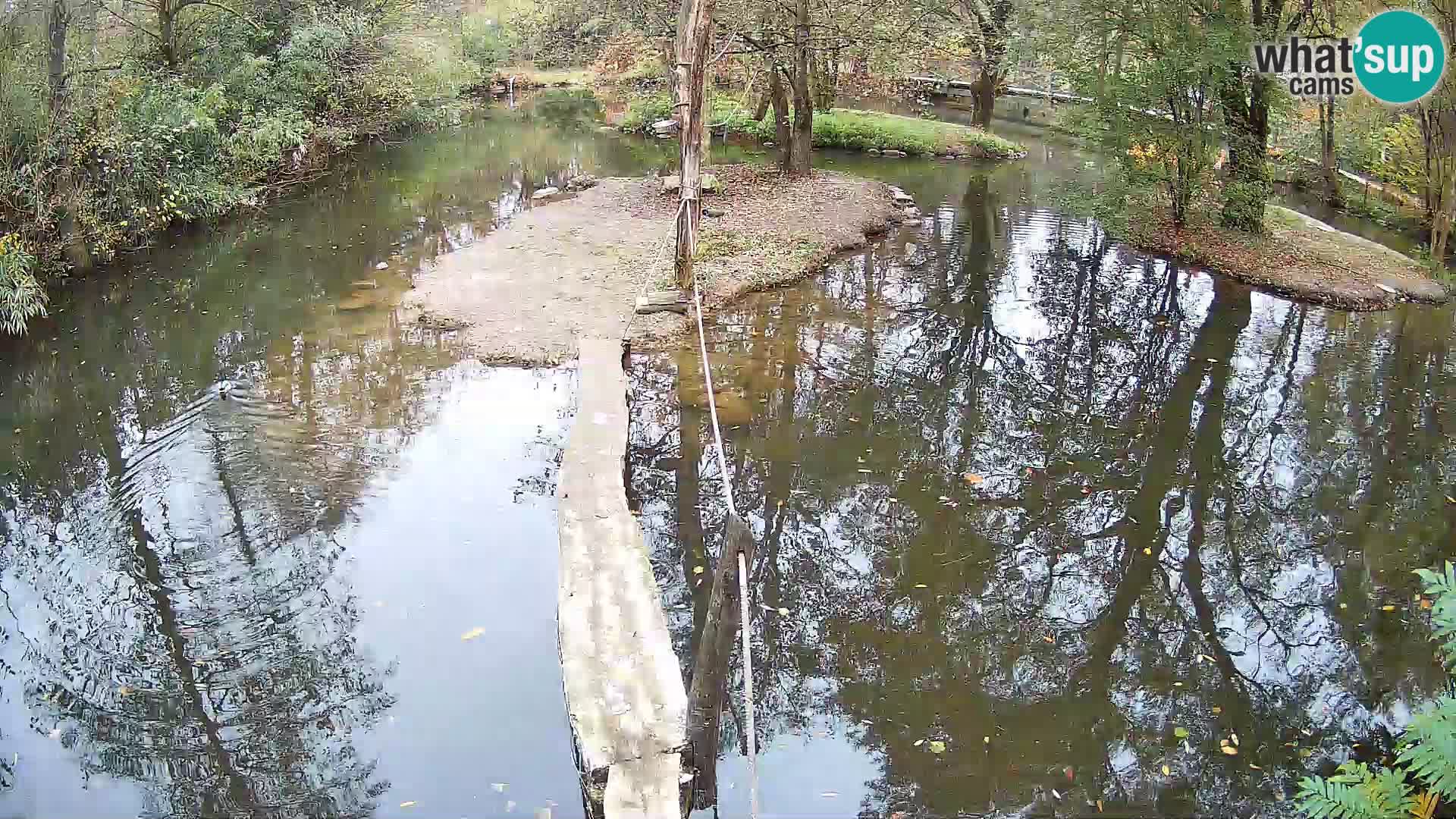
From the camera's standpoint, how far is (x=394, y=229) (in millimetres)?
15039

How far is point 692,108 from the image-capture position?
33.0 feet

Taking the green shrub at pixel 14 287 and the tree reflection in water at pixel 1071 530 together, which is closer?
the tree reflection in water at pixel 1071 530

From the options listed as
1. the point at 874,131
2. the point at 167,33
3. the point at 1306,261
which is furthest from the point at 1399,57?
the point at 167,33

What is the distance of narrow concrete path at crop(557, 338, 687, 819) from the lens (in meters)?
3.92

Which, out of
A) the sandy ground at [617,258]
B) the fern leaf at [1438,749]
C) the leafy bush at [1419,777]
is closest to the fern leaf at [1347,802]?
the leafy bush at [1419,777]

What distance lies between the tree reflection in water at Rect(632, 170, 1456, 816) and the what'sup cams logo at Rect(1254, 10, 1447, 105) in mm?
3152

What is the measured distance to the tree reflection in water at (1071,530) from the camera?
4.84m

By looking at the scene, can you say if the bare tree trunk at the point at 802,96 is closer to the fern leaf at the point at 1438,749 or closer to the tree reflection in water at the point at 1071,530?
the tree reflection in water at the point at 1071,530

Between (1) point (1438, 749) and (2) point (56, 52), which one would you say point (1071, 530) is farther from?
(2) point (56, 52)

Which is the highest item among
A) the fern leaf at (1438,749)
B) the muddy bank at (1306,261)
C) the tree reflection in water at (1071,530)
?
the muddy bank at (1306,261)

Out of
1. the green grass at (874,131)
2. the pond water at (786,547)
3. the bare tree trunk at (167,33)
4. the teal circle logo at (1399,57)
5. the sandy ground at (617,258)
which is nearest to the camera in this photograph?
the pond water at (786,547)

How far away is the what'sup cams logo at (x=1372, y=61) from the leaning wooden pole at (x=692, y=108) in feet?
23.6

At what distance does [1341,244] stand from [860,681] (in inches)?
478

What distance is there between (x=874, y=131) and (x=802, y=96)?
218 inches
